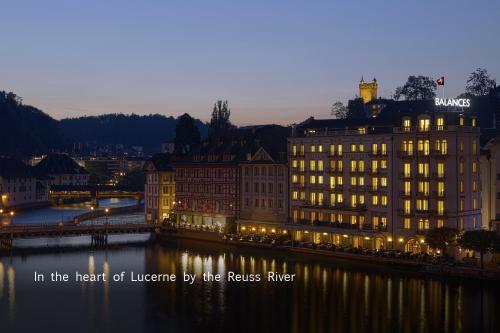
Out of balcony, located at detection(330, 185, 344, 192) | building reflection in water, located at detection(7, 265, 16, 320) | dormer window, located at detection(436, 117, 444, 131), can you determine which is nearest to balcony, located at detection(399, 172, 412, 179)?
dormer window, located at detection(436, 117, 444, 131)

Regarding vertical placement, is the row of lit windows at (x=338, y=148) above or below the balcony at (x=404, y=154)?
above

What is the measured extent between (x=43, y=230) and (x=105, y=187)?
92.2 metres

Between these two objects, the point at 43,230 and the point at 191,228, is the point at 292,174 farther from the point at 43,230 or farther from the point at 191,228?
the point at 43,230

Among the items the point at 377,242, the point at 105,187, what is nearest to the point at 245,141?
the point at 377,242

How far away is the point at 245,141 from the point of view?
102 meters

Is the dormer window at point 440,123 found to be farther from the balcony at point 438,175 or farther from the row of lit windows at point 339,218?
the row of lit windows at point 339,218

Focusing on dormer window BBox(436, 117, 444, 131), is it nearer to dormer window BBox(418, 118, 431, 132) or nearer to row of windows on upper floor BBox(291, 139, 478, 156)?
dormer window BBox(418, 118, 431, 132)

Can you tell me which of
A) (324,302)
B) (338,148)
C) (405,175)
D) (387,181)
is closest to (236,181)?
(338,148)

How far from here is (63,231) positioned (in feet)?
303

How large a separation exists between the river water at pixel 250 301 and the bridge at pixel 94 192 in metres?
103

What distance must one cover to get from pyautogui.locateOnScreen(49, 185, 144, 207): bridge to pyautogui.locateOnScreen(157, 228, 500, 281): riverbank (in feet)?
257

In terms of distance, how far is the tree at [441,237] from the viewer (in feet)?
230

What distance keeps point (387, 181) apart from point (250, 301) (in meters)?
28.0

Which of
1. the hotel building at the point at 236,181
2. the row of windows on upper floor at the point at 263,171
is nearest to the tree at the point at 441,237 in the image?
the hotel building at the point at 236,181
